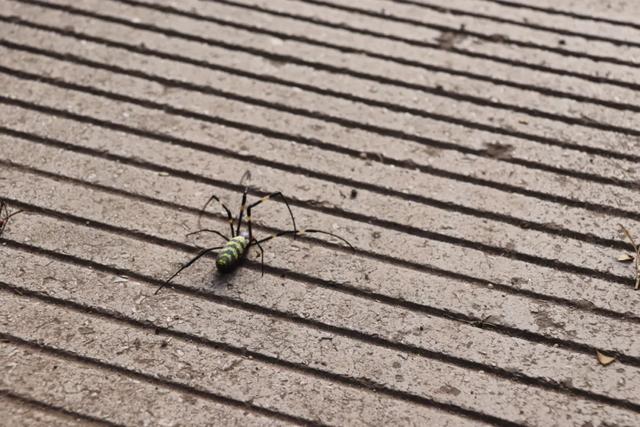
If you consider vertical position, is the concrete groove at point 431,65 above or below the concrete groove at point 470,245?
above

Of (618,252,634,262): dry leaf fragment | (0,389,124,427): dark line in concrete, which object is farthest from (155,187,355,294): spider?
(618,252,634,262): dry leaf fragment

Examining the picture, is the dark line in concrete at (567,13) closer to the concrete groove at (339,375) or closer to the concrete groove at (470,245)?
the concrete groove at (470,245)

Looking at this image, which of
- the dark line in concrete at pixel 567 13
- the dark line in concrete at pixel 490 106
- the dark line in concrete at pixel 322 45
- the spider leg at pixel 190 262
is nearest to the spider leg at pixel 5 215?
the spider leg at pixel 190 262

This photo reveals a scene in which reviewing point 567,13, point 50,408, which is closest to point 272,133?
point 50,408

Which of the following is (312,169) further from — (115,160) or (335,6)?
(335,6)

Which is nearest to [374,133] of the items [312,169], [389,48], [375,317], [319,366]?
[312,169]

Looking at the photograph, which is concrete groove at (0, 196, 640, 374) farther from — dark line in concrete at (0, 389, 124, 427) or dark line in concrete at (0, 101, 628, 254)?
dark line in concrete at (0, 389, 124, 427)
